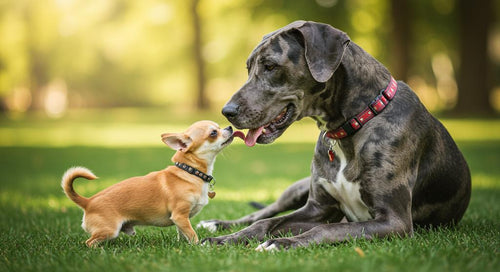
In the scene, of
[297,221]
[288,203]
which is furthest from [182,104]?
[297,221]

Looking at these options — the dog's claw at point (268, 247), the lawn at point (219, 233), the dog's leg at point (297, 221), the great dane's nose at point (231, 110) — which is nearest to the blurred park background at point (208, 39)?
the lawn at point (219, 233)

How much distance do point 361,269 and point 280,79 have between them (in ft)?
5.76

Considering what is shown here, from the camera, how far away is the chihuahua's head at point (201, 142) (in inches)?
188

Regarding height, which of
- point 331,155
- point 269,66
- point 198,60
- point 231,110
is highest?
point 269,66

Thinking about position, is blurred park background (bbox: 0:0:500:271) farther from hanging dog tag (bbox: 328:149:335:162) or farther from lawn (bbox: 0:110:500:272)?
hanging dog tag (bbox: 328:149:335:162)

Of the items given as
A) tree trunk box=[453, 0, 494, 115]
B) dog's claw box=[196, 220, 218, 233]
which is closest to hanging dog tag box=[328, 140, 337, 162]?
dog's claw box=[196, 220, 218, 233]

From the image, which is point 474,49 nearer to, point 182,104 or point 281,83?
point 281,83

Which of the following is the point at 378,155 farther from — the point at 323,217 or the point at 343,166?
the point at 323,217

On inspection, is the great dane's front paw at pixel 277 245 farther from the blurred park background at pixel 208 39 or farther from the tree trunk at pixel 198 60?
the tree trunk at pixel 198 60

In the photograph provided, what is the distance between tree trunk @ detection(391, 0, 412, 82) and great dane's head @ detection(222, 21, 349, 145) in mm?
21420

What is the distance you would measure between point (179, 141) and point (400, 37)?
22.2 metres

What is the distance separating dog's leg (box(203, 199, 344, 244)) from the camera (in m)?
4.52

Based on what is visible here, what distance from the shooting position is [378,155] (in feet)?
13.8

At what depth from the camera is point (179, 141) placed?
4.79m
